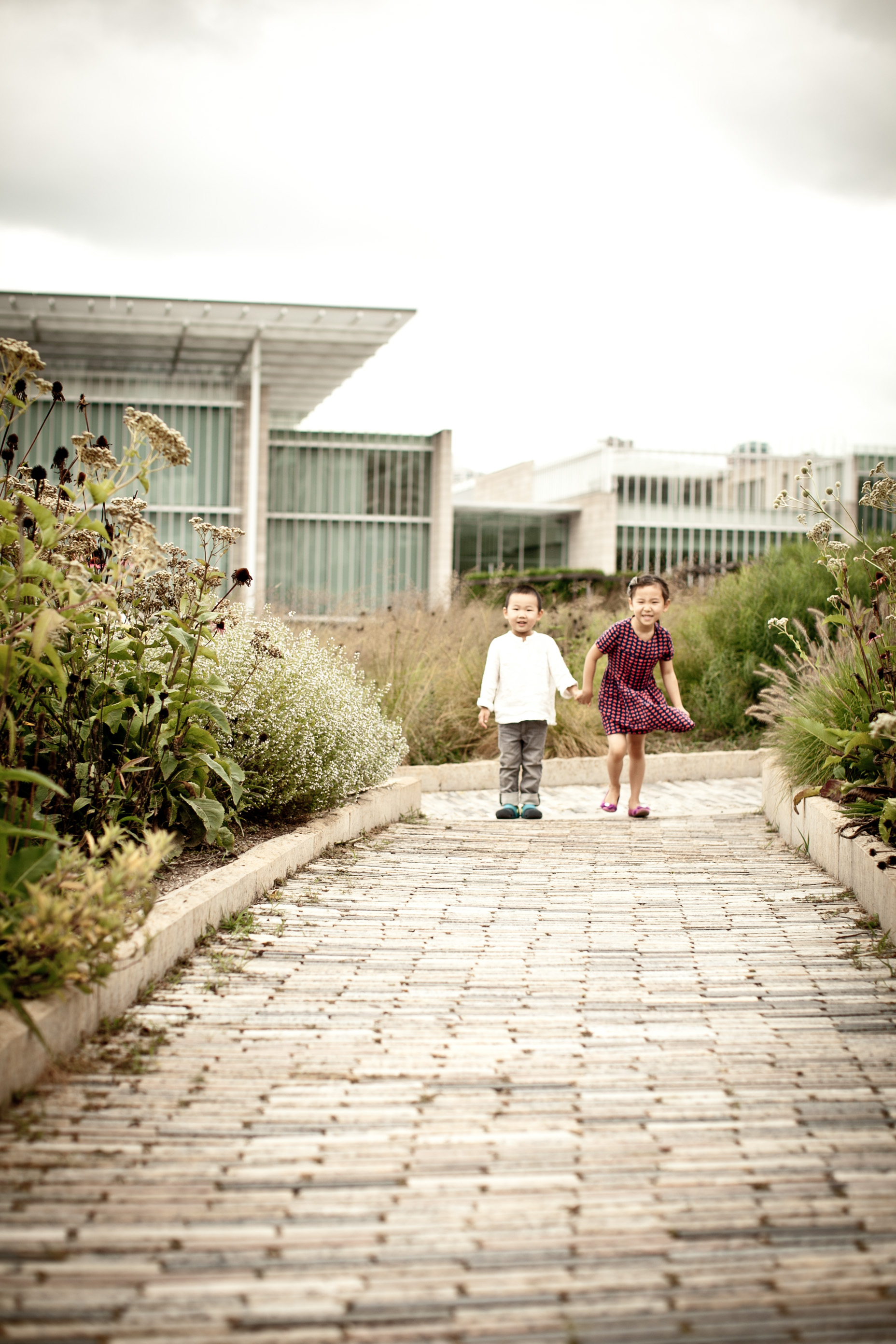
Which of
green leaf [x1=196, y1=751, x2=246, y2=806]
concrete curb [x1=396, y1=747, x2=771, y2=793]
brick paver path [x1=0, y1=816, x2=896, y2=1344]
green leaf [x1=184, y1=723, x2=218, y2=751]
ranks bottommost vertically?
brick paver path [x1=0, y1=816, x2=896, y2=1344]

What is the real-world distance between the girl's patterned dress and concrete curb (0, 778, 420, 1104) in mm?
2314

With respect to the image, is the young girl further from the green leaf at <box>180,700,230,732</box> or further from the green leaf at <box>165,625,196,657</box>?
the green leaf at <box>165,625,196,657</box>

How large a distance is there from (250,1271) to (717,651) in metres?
9.49

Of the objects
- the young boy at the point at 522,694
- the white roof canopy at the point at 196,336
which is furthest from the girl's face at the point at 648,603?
the white roof canopy at the point at 196,336

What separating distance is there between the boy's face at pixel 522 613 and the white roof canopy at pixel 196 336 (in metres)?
15.3

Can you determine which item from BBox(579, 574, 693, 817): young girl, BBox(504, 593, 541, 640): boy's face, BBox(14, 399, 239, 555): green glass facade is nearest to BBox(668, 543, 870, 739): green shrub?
BBox(579, 574, 693, 817): young girl

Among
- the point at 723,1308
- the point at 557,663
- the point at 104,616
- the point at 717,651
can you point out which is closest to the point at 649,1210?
the point at 723,1308

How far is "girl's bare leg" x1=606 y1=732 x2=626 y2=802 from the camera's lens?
7562mm

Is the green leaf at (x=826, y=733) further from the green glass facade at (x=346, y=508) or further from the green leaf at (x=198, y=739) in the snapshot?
the green glass facade at (x=346, y=508)

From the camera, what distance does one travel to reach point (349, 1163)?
7.35ft

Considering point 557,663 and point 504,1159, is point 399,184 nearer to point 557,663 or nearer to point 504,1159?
point 557,663

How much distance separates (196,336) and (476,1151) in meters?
23.2

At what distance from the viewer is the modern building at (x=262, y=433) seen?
2245 centimetres

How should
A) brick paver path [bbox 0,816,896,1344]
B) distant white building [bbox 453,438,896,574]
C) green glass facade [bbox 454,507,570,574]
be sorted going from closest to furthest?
brick paver path [bbox 0,816,896,1344] → green glass facade [bbox 454,507,570,574] → distant white building [bbox 453,438,896,574]
